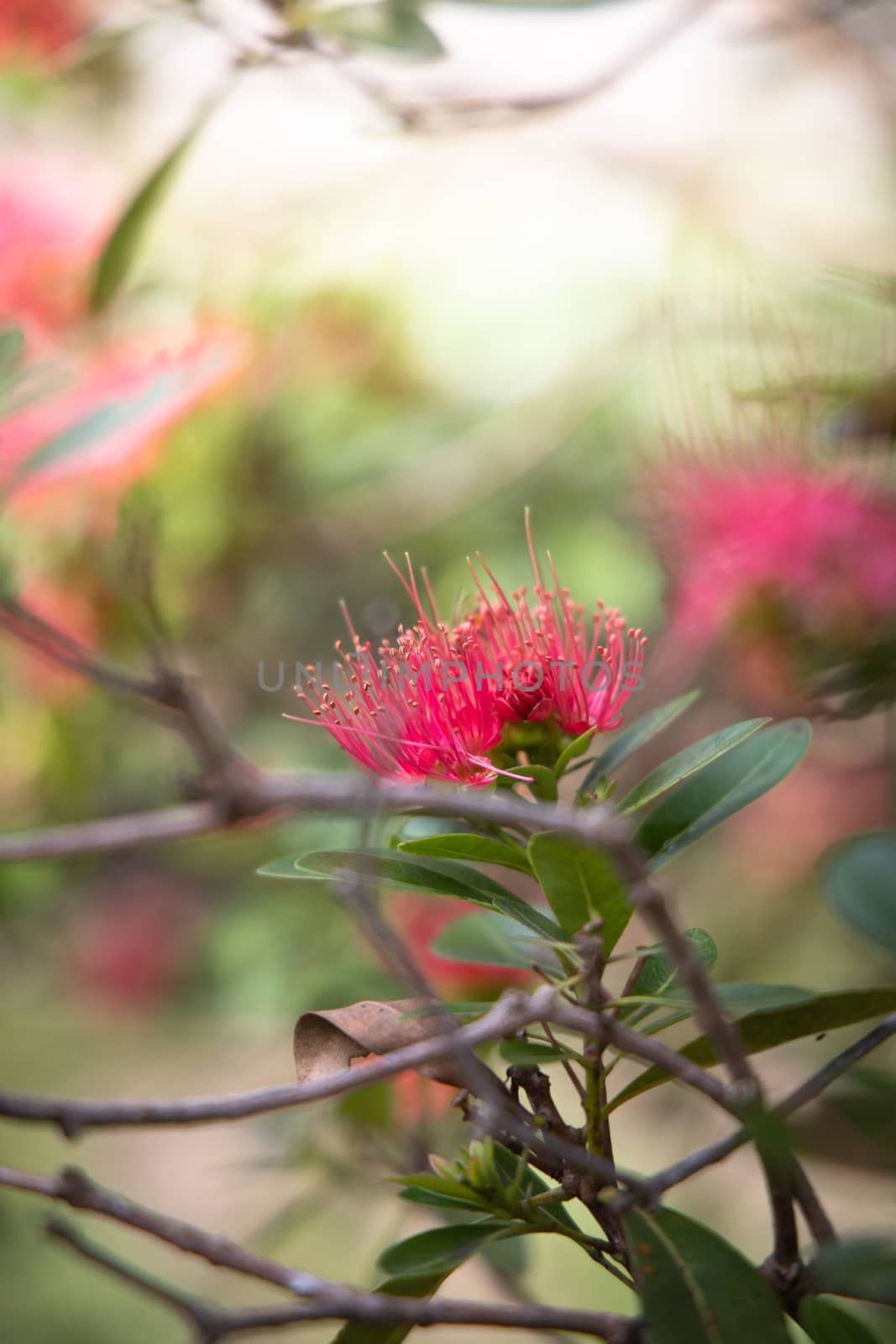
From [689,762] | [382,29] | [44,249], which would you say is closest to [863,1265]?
[689,762]

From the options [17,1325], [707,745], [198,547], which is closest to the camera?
[707,745]

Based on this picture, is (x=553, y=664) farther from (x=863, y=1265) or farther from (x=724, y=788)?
(x=863, y=1265)

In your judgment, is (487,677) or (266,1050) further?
(266,1050)

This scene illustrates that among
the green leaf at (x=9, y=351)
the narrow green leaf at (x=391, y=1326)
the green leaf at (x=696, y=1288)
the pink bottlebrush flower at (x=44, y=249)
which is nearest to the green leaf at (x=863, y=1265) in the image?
the green leaf at (x=696, y=1288)

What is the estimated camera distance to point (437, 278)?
4.93ft

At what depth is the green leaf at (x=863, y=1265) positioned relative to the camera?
293 mm

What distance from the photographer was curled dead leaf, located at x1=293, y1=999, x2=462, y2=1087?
1.11ft

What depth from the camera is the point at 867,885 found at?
530mm

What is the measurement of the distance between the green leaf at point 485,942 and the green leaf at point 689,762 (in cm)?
10

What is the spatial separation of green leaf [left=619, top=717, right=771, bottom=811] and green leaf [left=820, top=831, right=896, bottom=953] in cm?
19

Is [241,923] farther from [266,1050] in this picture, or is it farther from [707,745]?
[707,745]

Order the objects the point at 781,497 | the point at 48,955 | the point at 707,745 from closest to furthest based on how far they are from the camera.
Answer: the point at 707,745 → the point at 781,497 → the point at 48,955

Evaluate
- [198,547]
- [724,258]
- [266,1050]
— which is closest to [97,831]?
[198,547]

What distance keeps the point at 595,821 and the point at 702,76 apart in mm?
1689
